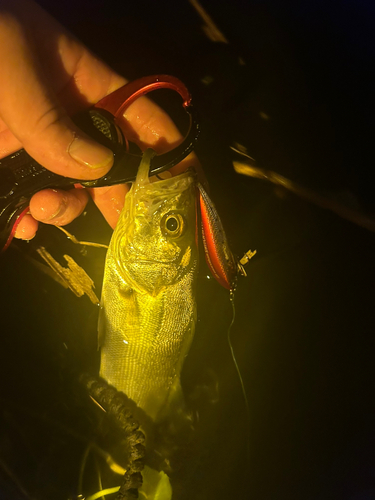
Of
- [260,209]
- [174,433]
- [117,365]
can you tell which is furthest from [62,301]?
[260,209]

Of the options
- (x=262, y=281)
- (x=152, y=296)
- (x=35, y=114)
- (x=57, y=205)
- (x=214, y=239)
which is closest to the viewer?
(x=35, y=114)

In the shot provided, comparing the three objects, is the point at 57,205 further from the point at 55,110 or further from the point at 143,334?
the point at 143,334

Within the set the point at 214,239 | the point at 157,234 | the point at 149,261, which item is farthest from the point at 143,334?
the point at 214,239

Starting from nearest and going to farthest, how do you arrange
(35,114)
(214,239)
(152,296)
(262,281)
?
(35,114)
(214,239)
(152,296)
(262,281)

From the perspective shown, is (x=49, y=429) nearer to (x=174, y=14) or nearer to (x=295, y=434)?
(x=295, y=434)

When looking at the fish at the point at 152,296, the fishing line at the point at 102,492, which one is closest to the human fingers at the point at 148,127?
the fish at the point at 152,296

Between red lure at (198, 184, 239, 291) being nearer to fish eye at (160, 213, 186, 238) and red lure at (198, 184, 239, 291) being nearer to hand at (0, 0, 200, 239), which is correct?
fish eye at (160, 213, 186, 238)

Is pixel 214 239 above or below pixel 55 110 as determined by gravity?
below
